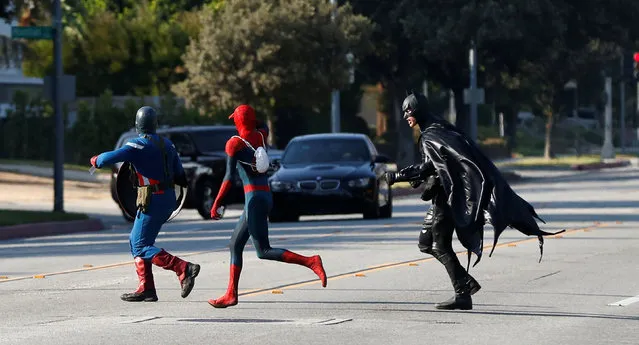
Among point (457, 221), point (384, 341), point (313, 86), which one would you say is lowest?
point (384, 341)

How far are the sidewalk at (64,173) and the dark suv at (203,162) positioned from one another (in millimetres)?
13929

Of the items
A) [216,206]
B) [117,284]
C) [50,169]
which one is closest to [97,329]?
[216,206]

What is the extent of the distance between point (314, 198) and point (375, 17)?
23631 mm

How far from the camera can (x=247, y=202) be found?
13094mm

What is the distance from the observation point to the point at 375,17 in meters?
49.4

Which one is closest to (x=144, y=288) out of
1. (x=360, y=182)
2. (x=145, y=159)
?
(x=145, y=159)

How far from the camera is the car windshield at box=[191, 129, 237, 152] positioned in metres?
30.5

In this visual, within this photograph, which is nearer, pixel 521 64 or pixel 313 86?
pixel 313 86

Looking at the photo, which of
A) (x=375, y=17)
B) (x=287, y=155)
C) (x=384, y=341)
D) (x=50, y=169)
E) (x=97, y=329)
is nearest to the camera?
(x=384, y=341)

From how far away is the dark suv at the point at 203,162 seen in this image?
1174 inches

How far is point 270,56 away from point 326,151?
13695 mm

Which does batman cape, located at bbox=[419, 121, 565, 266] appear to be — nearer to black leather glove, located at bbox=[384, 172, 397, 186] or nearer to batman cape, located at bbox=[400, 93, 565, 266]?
batman cape, located at bbox=[400, 93, 565, 266]

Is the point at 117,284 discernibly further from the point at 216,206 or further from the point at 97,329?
the point at 97,329

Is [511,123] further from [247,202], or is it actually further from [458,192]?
[458,192]
